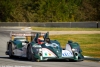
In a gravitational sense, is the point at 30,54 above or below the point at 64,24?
below

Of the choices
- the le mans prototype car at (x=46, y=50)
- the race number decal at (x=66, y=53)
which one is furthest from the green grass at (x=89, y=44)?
the race number decal at (x=66, y=53)

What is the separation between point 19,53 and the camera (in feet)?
52.9

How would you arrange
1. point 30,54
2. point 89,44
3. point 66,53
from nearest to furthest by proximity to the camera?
point 66,53, point 30,54, point 89,44

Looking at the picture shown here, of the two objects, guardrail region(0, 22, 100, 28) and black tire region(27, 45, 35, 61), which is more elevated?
guardrail region(0, 22, 100, 28)

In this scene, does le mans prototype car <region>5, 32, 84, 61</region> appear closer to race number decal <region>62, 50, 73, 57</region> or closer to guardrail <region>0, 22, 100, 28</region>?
race number decal <region>62, 50, 73, 57</region>

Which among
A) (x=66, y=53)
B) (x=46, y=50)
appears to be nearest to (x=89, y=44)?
(x=66, y=53)

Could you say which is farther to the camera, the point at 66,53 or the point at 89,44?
the point at 89,44

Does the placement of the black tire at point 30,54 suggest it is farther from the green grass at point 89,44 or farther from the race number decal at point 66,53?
the green grass at point 89,44

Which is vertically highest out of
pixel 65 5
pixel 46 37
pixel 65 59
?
pixel 65 5

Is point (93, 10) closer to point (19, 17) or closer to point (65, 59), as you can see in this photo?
point (19, 17)

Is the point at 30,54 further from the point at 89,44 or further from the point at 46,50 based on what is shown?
the point at 89,44

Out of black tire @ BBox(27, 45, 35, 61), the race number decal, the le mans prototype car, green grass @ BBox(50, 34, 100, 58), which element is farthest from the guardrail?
the race number decal

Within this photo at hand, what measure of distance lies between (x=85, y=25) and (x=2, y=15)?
22.0m

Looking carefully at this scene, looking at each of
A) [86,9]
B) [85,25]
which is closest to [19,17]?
[86,9]
